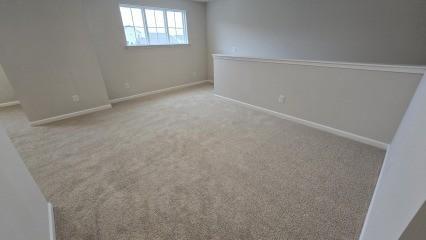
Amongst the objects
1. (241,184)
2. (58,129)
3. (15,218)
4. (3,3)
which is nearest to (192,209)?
(241,184)

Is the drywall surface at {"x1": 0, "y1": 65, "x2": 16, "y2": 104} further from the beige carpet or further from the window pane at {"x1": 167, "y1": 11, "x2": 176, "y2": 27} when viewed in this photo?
the window pane at {"x1": 167, "y1": 11, "x2": 176, "y2": 27}

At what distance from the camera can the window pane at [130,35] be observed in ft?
12.5

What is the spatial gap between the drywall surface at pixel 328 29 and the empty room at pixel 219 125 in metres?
0.02

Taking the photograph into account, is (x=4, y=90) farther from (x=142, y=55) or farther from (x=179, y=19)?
(x=179, y=19)

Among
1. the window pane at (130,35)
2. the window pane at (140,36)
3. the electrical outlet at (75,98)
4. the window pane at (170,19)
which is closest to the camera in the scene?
the electrical outlet at (75,98)

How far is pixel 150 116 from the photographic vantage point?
3234mm

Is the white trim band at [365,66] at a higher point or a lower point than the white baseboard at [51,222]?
higher

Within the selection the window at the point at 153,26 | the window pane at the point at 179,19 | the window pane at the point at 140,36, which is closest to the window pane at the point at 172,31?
the window at the point at 153,26

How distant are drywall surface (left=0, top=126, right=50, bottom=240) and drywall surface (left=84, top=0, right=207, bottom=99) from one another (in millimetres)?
3105

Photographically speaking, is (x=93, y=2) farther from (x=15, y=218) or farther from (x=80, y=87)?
(x=15, y=218)

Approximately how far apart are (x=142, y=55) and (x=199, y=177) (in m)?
3.49

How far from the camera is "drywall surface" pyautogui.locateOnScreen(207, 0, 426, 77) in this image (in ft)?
8.29

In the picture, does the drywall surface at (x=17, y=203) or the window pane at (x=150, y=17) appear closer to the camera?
the drywall surface at (x=17, y=203)

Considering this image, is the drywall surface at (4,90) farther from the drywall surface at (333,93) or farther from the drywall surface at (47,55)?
the drywall surface at (333,93)
